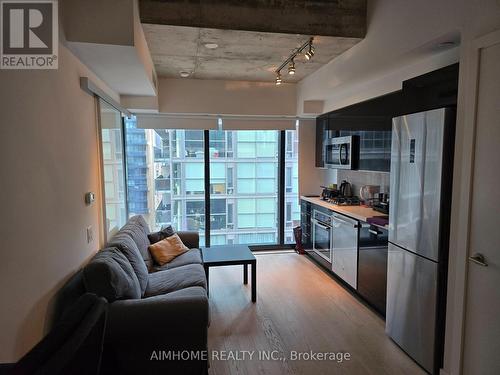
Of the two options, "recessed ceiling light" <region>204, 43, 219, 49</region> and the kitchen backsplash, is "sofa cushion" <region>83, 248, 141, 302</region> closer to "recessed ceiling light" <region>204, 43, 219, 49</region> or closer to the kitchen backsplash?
"recessed ceiling light" <region>204, 43, 219, 49</region>

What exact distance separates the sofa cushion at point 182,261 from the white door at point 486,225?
237 cm

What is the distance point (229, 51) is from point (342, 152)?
1896 mm

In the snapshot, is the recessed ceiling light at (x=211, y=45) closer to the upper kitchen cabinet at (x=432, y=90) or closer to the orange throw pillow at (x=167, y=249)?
the upper kitchen cabinet at (x=432, y=90)

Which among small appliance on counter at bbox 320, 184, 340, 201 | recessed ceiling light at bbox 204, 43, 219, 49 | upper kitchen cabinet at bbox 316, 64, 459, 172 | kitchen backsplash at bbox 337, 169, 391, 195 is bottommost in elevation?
small appliance on counter at bbox 320, 184, 340, 201

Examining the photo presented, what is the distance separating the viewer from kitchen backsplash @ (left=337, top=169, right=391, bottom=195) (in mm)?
3770

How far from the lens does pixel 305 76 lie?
14.3ft

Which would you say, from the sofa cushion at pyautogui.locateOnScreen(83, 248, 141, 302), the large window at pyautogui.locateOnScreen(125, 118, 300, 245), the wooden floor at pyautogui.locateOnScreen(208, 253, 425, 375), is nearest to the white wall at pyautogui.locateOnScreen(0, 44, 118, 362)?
the sofa cushion at pyautogui.locateOnScreen(83, 248, 141, 302)

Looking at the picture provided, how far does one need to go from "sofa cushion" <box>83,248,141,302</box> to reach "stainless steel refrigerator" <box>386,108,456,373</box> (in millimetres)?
2093

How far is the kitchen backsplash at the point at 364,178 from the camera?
3770mm

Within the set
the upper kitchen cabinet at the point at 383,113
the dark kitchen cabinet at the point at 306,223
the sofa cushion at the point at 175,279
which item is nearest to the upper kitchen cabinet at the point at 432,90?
the upper kitchen cabinet at the point at 383,113

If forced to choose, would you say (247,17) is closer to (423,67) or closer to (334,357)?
(423,67)

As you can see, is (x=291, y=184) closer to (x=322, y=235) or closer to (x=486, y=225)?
(x=322, y=235)

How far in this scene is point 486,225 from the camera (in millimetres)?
1827

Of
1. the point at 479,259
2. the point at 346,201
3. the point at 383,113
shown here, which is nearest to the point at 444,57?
the point at 383,113
